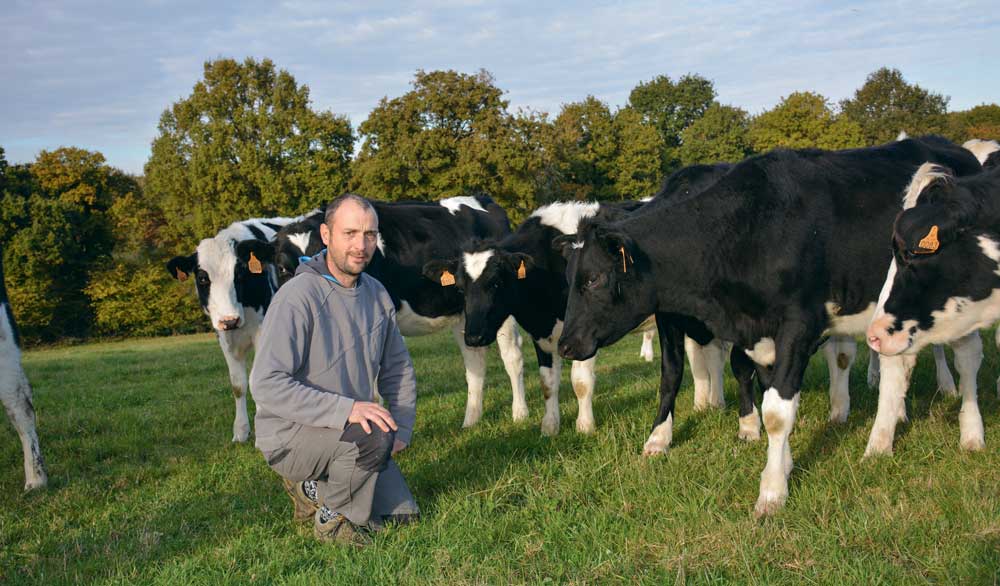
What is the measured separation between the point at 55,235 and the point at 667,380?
34883mm

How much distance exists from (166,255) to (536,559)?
4094 cm

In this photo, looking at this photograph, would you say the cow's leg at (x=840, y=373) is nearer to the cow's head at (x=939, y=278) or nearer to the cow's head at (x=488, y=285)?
the cow's head at (x=939, y=278)

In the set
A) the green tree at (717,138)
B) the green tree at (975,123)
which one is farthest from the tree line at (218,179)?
the green tree at (975,123)

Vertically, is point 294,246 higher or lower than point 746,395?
higher

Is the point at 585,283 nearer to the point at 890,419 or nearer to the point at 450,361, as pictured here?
the point at 890,419

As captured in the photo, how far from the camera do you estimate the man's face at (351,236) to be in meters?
4.55

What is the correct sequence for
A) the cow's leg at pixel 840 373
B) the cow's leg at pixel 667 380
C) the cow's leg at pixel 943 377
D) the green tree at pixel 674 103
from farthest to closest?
the green tree at pixel 674 103, the cow's leg at pixel 943 377, the cow's leg at pixel 840 373, the cow's leg at pixel 667 380

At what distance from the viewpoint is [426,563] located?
407cm

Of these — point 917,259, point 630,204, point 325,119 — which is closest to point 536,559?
point 917,259

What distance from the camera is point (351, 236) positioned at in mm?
4559

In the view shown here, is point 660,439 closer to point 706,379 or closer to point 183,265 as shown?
point 706,379

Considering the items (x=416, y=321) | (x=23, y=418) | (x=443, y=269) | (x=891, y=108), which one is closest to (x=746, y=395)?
(x=443, y=269)

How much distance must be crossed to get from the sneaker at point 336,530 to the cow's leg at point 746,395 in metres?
3.36

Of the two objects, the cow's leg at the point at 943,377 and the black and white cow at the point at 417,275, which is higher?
the black and white cow at the point at 417,275
